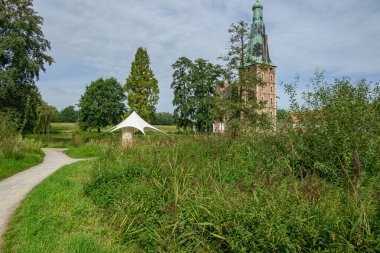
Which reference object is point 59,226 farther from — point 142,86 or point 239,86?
point 142,86

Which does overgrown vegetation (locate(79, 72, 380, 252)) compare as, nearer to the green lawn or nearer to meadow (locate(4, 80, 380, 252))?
meadow (locate(4, 80, 380, 252))

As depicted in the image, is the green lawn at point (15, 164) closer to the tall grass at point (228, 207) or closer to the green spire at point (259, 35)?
the tall grass at point (228, 207)

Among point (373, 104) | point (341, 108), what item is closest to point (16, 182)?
point (341, 108)

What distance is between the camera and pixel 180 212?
4.68m

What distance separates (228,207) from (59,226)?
3.01 meters

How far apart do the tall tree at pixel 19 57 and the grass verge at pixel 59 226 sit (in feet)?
74.4

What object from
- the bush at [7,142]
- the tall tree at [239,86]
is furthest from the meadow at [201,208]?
the tall tree at [239,86]

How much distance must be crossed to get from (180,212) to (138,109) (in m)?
42.5

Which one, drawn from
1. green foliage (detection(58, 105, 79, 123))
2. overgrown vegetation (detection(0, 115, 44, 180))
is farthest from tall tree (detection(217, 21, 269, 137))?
green foliage (detection(58, 105, 79, 123))

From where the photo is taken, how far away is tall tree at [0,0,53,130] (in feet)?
88.6

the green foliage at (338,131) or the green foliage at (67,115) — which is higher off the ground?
the green foliage at (67,115)

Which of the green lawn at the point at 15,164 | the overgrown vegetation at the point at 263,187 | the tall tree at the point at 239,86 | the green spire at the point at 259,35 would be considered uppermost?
the green spire at the point at 259,35

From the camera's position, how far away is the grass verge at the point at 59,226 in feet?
14.6

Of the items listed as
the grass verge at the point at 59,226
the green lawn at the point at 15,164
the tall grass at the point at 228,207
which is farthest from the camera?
the green lawn at the point at 15,164
